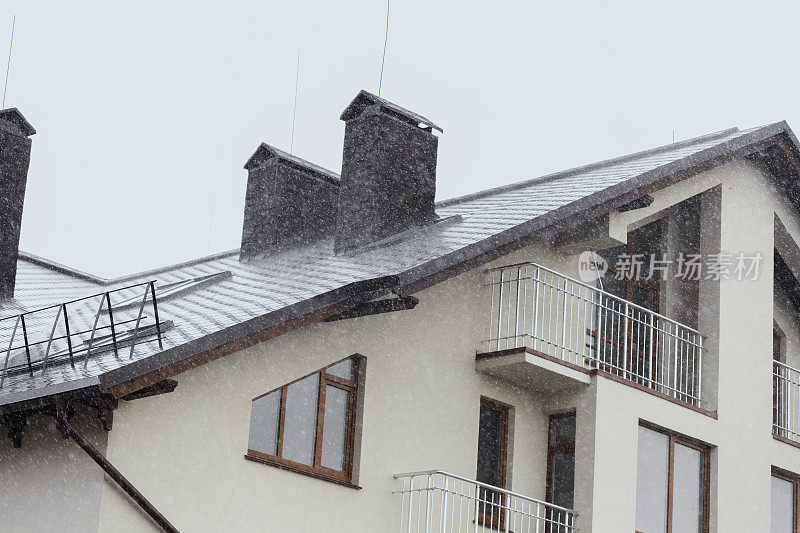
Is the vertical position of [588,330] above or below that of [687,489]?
above

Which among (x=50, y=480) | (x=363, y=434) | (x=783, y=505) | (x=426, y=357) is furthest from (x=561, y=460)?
(x=50, y=480)

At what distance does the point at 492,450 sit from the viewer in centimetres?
1513

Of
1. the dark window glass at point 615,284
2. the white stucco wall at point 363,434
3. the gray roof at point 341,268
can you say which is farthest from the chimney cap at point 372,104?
the dark window glass at point 615,284

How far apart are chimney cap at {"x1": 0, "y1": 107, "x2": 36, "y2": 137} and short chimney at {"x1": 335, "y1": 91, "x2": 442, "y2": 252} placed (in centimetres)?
472

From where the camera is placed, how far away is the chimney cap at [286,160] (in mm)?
18453

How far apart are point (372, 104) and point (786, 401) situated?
24.3 ft

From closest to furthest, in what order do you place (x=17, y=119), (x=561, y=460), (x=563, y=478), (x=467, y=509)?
(x=467, y=509) < (x=563, y=478) < (x=561, y=460) < (x=17, y=119)

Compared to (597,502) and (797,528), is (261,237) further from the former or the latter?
(797,528)

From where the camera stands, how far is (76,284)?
64.4 feet

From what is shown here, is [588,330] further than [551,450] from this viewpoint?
Yes

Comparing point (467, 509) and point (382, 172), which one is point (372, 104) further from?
point (467, 509)

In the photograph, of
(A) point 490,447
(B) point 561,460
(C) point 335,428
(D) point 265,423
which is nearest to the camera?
(D) point 265,423

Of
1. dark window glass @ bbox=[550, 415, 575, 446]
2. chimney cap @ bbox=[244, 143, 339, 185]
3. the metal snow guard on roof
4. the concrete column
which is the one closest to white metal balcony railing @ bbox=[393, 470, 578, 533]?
dark window glass @ bbox=[550, 415, 575, 446]

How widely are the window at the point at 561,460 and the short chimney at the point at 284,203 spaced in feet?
15.7
